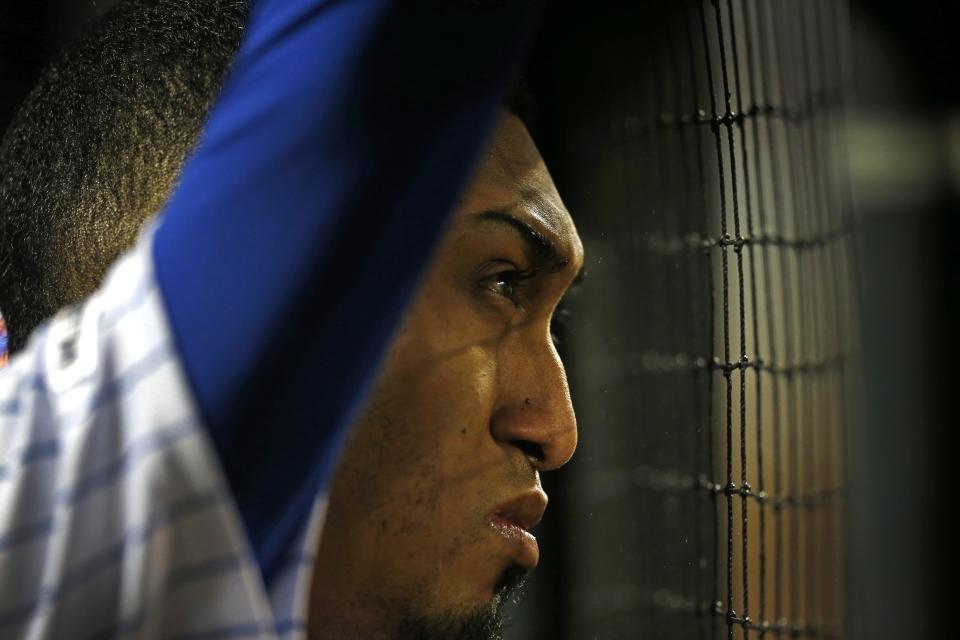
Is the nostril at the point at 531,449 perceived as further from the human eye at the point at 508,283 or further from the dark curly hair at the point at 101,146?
the dark curly hair at the point at 101,146

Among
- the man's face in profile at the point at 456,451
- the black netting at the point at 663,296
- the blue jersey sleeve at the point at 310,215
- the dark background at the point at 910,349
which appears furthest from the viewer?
the dark background at the point at 910,349

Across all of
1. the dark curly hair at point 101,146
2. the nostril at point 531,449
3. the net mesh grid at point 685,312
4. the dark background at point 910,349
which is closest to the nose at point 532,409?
the nostril at point 531,449

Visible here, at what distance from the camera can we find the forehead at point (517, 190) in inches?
29.1

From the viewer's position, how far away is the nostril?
74cm

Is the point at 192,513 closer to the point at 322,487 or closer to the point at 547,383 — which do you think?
the point at 322,487

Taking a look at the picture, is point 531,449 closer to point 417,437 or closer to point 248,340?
point 417,437

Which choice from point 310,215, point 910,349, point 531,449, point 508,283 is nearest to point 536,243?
point 508,283

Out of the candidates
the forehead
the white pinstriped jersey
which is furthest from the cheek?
the white pinstriped jersey

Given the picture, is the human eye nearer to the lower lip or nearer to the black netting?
the lower lip

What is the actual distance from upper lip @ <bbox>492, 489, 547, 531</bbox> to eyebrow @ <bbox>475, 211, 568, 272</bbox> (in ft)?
0.54

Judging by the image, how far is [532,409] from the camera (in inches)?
29.0

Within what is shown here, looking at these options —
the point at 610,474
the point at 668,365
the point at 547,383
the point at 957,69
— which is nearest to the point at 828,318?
the point at 668,365

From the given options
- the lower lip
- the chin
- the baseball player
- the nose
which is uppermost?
the baseball player

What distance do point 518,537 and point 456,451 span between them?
3.1 inches
